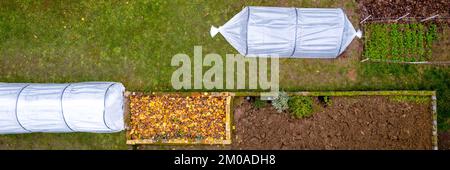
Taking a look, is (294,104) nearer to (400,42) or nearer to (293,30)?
(293,30)

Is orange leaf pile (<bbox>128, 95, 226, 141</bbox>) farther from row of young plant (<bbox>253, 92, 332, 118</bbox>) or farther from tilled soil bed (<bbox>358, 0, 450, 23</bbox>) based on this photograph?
tilled soil bed (<bbox>358, 0, 450, 23</bbox>)

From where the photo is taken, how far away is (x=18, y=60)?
14.0 metres

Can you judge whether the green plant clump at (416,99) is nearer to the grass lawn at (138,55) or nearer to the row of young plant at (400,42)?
the grass lawn at (138,55)

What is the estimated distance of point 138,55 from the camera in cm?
1389

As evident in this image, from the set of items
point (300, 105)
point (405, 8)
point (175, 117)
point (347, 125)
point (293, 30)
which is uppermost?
point (405, 8)

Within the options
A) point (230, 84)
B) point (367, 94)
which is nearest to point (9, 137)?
point (230, 84)

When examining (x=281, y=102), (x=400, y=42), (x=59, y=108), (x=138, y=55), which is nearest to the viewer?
(x=59, y=108)

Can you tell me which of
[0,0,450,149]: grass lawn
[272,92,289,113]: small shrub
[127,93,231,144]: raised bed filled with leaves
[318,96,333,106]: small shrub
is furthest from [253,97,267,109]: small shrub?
[318,96,333,106]: small shrub

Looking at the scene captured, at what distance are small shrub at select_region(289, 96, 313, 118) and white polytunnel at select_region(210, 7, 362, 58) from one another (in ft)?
4.25

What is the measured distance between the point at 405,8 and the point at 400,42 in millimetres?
982

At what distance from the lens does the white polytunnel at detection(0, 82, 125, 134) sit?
12.9m

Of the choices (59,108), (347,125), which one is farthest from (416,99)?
(59,108)

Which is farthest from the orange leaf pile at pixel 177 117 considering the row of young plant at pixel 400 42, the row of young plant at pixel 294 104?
the row of young plant at pixel 400 42

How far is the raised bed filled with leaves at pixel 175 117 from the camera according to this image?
13711 millimetres
